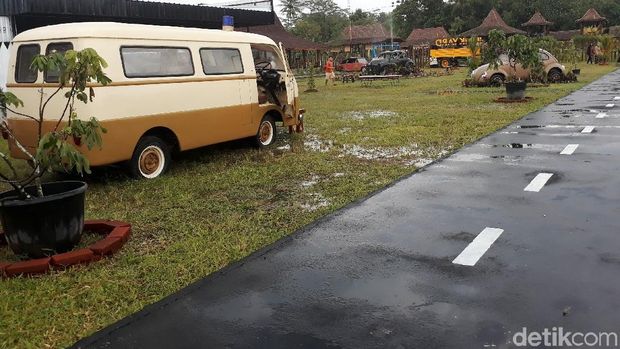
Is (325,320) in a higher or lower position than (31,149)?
lower

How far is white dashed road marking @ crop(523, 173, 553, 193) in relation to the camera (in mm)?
6367

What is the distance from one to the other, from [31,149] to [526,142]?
806 cm

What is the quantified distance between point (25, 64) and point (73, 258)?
13.7 ft

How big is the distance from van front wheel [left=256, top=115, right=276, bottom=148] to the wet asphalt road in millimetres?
4132

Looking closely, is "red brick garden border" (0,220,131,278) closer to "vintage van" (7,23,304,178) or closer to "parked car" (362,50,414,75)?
"vintage van" (7,23,304,178)

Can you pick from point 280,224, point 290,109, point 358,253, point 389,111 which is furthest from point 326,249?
point 389,111

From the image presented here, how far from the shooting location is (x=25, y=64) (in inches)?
292

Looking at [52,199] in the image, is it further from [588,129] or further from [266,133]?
[588,129]

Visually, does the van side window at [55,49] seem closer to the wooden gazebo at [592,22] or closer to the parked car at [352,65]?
the parked car at [352,65]

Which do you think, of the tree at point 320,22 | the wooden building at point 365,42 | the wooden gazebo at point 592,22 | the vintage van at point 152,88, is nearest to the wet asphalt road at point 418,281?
the vintage van at point 152,88

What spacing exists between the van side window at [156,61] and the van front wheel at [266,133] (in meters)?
2.21

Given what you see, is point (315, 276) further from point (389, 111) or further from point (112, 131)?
point (389, 111)

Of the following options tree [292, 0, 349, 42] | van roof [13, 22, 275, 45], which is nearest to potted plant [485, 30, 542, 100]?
van roof [13, 22, 275, 45]

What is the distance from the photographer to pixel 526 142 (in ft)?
31.4
